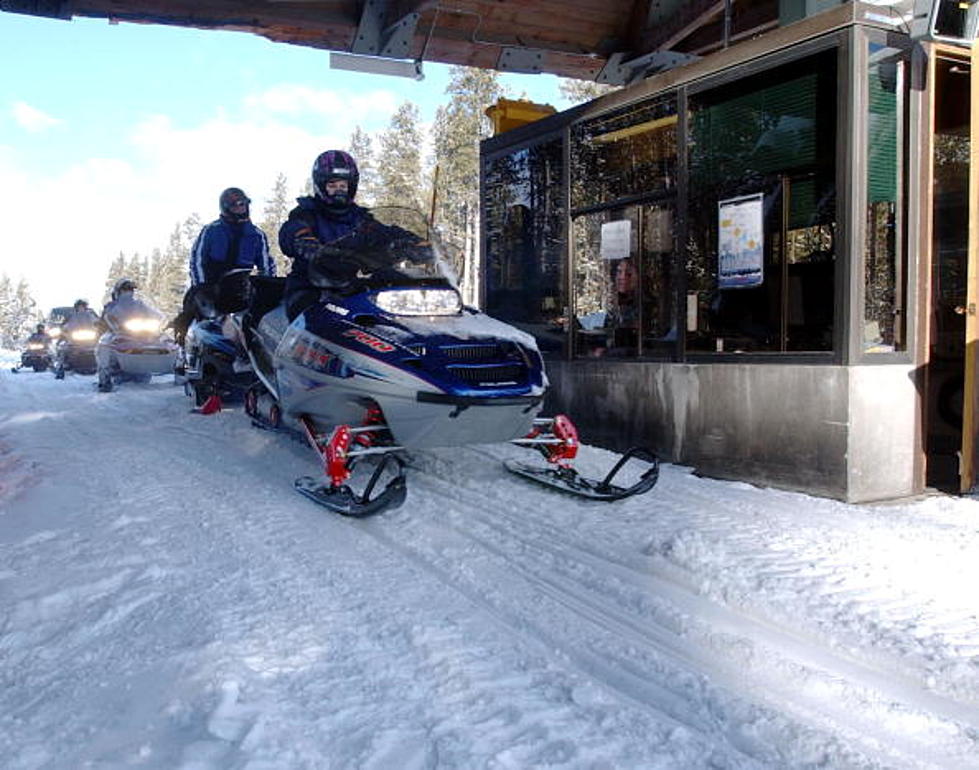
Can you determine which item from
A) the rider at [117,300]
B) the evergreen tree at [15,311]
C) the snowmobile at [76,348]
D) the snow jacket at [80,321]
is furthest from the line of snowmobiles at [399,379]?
the evergreen tree at [15,311]

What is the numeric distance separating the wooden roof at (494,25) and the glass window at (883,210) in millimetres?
2282

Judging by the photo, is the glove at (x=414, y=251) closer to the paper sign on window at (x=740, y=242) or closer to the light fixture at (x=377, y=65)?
the paper sign on window at (x=740, y=242)

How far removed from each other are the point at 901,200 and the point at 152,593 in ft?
15.3

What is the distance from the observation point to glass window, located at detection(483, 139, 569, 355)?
6859mm

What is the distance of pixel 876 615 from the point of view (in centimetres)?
266

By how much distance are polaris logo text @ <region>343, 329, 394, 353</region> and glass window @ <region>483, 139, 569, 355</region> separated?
2903 millimetres

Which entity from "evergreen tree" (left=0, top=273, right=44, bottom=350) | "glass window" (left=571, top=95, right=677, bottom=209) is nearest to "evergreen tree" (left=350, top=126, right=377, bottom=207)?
"glass window" (left=571, top=95, right=677, bottom=209)

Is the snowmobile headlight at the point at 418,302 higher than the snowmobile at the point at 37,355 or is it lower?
higher

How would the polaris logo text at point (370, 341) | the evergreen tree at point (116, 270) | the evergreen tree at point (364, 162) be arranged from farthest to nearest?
the evergreen tree at point (116, 270), the evergreen tree at point (364, 162), the polaris logo text at point (370, 341)

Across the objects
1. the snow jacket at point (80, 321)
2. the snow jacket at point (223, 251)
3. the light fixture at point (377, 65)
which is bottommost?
the snow jacket at point (80, 321)

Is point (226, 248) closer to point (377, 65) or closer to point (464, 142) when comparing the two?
point (377, 65)

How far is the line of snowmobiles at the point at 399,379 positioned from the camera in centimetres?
398

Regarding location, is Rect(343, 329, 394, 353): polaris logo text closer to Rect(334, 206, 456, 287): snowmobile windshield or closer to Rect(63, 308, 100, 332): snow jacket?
Rect(334, 206, 456, 287): snowmobile windshield

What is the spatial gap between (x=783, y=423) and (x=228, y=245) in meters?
6.42
